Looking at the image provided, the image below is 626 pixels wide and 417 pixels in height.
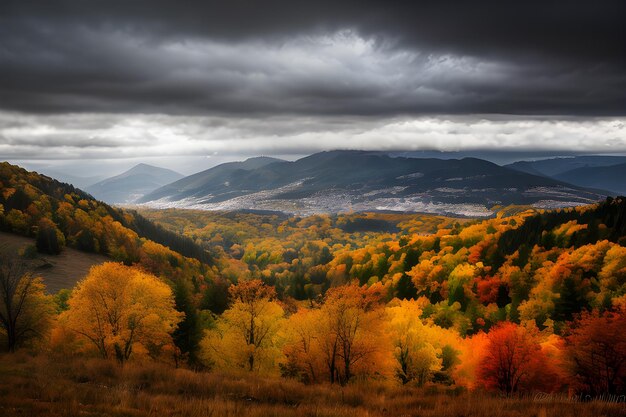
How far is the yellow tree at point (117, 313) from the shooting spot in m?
42.6

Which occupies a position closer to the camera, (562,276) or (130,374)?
(130,374)

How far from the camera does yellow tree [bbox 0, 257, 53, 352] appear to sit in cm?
4219

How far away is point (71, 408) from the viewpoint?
1455cm

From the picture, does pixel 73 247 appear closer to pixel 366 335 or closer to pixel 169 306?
pixel 169 306

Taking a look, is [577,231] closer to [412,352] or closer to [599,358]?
[599,358]

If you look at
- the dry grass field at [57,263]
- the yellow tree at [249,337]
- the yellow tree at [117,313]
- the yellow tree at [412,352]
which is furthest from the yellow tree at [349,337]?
the dry grass field at [57,263]

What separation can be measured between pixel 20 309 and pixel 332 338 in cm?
3328

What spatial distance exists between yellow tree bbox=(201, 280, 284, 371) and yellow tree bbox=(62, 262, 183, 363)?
294 inches

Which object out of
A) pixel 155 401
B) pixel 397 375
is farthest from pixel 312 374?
pixel 155 401

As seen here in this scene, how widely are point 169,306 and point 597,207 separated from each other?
139 m

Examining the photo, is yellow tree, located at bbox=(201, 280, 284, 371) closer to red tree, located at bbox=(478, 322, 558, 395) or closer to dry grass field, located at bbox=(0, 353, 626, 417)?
dry grass field, located at bbox=(0, 353, 626, 417)

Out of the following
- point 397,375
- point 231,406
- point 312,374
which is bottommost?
point 397,375

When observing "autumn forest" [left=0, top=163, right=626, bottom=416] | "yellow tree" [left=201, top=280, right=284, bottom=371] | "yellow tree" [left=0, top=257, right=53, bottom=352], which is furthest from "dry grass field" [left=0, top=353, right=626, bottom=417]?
"yellow tree" [left=201, top=280, right=284, bottom=371]

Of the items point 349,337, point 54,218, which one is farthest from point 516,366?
point 54,218
